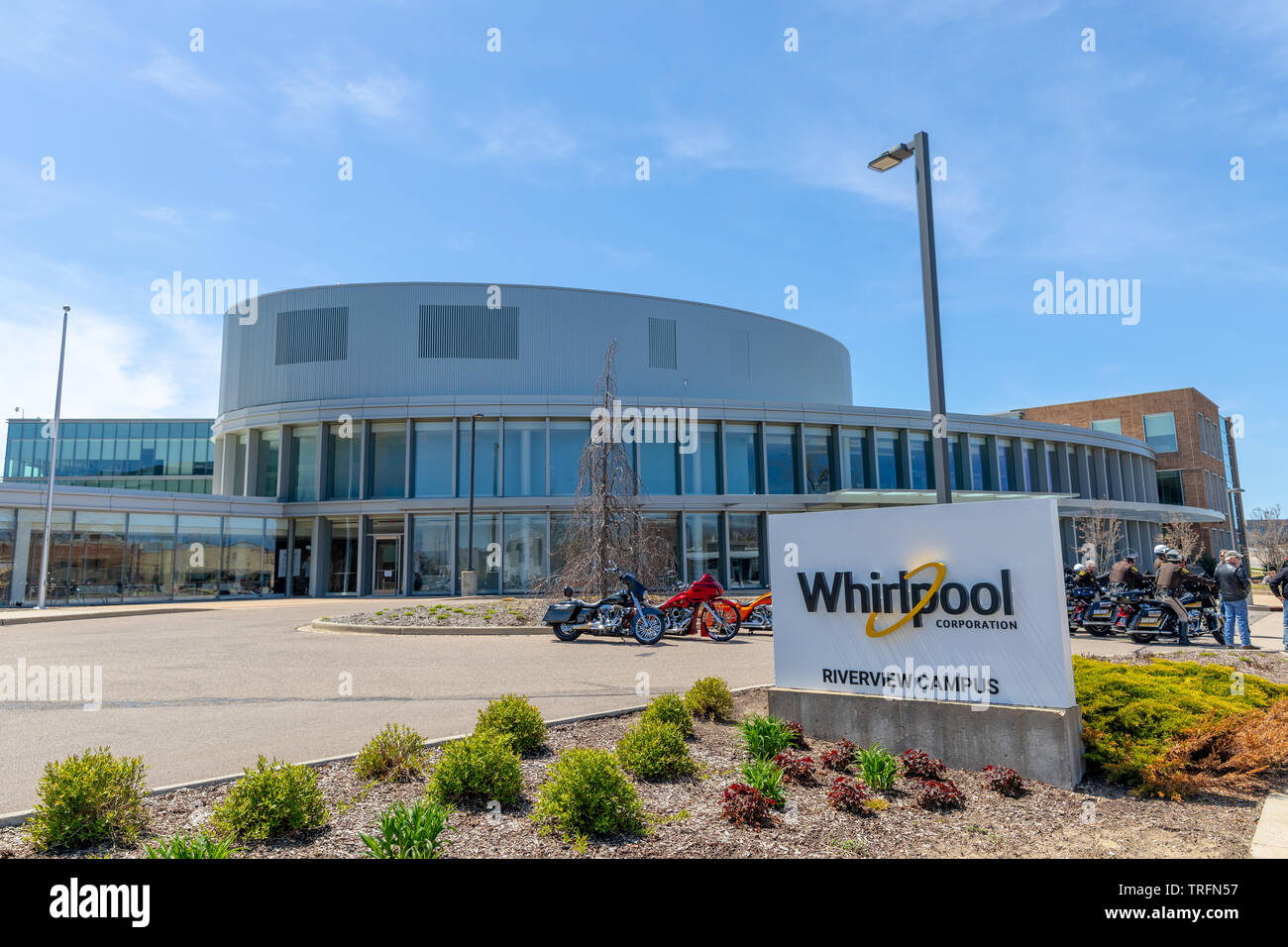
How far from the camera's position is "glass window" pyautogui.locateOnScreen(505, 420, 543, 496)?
34.6 meters

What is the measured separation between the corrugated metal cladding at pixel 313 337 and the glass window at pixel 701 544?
772 inches

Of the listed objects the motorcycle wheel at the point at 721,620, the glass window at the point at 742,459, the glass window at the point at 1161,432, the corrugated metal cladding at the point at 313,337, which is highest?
the corrugated metal cladding at the point at 313,337

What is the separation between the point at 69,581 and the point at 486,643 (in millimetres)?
21399

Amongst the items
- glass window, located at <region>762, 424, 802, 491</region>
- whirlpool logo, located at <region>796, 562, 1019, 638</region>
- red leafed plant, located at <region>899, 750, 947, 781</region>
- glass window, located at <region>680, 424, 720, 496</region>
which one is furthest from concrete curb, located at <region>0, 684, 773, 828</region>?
glass window, located at <region>762, 424, 802, 491</region>

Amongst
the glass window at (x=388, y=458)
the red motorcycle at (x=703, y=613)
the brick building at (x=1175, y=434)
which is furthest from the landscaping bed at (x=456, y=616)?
the brick building at (x=1175, y=434)

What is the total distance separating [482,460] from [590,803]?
31196 millimetres

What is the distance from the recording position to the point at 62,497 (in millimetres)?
28312

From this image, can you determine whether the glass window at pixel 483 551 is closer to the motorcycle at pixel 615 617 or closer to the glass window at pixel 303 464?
the glass window at pixel 303 464

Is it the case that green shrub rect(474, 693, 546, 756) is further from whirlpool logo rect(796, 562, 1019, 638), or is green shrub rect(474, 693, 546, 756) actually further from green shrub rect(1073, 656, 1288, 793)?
green shrub rect(1073, 656, 1288, 793)

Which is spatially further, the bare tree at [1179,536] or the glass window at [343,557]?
the bare tree at [1179,536]

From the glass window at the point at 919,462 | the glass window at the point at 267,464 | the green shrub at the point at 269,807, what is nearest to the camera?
the green shrub at the point at 269,807

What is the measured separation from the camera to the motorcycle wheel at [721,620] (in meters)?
16.4

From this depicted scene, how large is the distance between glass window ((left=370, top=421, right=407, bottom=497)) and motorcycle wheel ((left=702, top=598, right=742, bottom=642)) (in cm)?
2225
